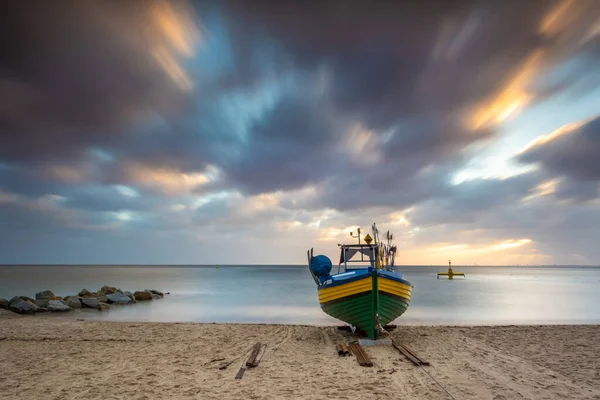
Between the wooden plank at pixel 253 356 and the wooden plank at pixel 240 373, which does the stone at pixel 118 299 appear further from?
the wooden plank at pixel 240 373

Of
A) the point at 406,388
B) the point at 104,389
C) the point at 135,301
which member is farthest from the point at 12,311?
the point at 406,388

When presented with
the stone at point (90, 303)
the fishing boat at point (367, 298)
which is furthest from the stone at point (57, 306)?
the fishing boat at point (367, 298)

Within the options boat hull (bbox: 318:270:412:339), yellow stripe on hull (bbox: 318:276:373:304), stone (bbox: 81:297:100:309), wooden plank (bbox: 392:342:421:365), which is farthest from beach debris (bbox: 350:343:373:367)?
stone (bbox: 81:297:100:309)

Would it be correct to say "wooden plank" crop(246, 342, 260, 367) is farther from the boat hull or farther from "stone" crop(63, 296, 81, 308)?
"stone" crop(63, 296, 81, 308)

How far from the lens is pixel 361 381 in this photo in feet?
28.0

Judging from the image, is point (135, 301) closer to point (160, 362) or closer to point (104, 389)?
point (160, 362)

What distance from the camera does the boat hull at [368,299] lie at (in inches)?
508

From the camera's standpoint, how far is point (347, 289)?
528 inches

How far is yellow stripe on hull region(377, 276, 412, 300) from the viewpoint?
13133 mm

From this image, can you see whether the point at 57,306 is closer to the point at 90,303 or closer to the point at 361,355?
the point at 90,303

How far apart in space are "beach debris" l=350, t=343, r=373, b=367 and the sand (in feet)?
0.78

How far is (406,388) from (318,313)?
18.9 meters

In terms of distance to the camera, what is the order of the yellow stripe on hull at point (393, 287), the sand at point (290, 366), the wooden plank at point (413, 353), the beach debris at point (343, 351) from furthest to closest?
the yellow stripe on hull at point (393, 287) < the beach debris at point (343, 351) < the wooden plank at point (413, 353) < the sand at point (290, 366)

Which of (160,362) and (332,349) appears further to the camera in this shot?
(332,349)
